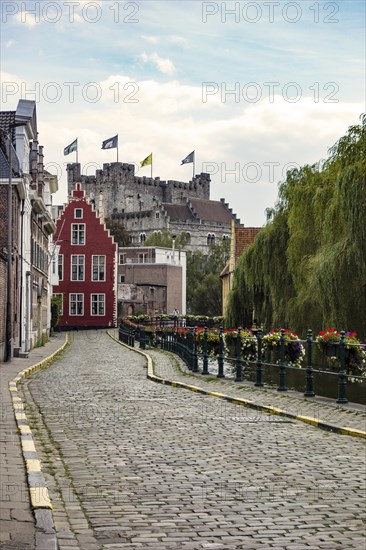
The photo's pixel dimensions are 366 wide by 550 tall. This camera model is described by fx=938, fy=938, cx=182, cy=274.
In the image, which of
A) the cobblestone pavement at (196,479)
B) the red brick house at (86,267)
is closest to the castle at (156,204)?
the red brick house at (86,267)

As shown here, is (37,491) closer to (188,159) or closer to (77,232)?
(77,232)

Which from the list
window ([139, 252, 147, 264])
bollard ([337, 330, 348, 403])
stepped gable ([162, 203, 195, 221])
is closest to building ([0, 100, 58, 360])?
bollard ([337, 330, 348, 403])

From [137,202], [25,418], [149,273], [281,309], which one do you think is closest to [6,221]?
[281,309]

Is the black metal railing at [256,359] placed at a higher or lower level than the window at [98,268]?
lower

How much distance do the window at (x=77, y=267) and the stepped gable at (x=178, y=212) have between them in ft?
249

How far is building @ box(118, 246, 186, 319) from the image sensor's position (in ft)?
310

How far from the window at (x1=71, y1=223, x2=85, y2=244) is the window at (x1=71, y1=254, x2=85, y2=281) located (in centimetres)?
139

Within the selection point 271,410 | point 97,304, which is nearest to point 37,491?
point 271,410

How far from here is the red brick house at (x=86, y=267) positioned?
8419cm

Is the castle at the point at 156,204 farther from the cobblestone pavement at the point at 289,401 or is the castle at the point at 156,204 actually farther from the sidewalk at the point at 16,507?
the sidewalk at the point at 16,507

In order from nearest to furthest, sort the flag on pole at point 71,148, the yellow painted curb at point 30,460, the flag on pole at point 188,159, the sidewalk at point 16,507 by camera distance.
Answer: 1. the sidewalk at point 16,507
2. the yellow painted curb at point 30,460
3. the flag on pole at point 71,148
4. the flag on pole at point 188,159

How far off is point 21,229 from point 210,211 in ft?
427

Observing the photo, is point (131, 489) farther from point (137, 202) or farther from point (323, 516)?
point (137, 202)

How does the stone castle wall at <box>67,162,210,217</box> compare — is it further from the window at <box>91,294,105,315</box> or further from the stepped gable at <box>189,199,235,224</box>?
the window at <box>91,294,105,315</box>
